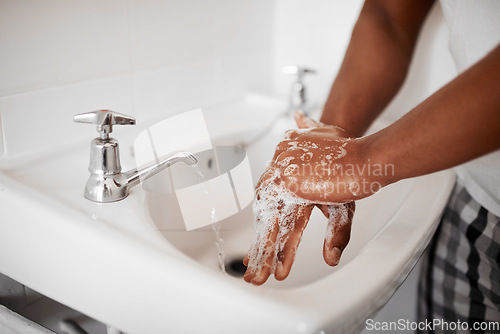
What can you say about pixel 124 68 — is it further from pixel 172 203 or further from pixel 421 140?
pixel 421 140

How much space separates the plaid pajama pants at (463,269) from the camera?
2.31 feet

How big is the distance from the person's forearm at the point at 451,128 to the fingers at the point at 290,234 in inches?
4.3

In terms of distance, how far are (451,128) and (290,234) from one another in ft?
0.67

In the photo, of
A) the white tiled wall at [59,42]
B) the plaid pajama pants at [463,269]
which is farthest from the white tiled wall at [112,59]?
the plaid pajama pants at [463,269]

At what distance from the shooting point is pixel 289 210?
523 mm

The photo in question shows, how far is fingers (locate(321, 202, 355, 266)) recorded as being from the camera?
51cm

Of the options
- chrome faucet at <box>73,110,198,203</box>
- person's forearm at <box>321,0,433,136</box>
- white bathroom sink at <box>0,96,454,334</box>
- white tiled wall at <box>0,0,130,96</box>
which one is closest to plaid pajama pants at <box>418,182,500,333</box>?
white bathroom sink at <box>0,96,454,334</box>

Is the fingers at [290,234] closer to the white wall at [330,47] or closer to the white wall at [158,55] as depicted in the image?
the white wall at [158,55]

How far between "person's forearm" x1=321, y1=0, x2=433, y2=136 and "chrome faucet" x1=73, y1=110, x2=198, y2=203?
0.26m

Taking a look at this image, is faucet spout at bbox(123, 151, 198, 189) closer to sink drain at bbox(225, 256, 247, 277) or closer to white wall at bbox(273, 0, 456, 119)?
sink drain at bbox(225, 256, 247, 277)

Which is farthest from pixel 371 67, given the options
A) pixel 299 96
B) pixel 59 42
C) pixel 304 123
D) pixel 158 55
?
pixel 59 42

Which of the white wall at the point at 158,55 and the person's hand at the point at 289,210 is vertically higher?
the white wall at the point at 158,55

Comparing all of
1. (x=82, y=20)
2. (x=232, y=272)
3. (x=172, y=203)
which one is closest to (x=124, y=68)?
(x=82, y=20)

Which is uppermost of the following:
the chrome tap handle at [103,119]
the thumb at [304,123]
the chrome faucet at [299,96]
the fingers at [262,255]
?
the chrome tap handle at [103,119]
